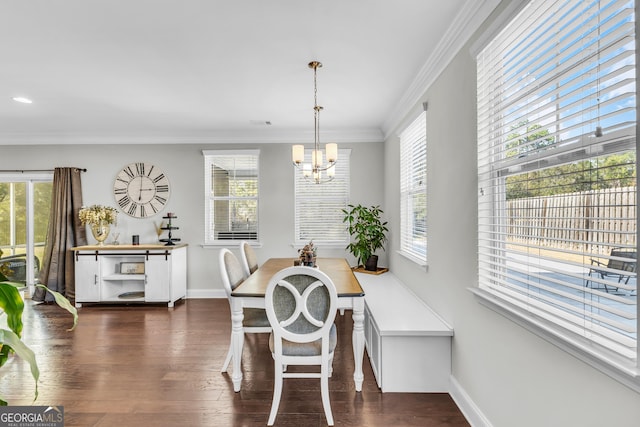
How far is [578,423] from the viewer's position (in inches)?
46.3

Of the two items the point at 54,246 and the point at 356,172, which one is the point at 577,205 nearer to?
the point at 356,172

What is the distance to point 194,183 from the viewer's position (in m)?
4.99

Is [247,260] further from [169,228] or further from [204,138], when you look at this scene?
[204,138]

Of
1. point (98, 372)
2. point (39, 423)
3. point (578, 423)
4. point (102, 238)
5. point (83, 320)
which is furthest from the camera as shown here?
point (102, 238)

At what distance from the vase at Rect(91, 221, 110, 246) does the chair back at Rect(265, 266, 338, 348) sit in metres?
3.90

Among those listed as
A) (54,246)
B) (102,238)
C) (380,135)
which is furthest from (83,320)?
(380,135)

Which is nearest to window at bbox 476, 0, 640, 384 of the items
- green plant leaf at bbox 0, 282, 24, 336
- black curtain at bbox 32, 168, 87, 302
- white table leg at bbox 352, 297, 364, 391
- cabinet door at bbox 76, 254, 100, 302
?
white table leg at bbox 352, 297, 364, 391

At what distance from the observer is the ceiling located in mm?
2012

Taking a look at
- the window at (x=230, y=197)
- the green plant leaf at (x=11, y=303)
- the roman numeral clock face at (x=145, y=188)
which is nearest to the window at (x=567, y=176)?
the green plant leaf at (x=11, y=303)

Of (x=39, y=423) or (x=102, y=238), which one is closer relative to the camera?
(x=39, y=423)

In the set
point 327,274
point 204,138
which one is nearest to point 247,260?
point 327,274

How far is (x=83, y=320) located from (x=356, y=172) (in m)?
4.05

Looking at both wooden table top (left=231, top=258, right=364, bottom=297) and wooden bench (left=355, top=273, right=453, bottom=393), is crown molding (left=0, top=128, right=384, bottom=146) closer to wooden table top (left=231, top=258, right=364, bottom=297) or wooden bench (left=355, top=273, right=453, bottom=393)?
wooden table top (left=231, top=258, right=364, bottom=297)

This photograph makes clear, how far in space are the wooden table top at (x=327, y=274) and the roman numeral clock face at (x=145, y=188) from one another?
2389mm
